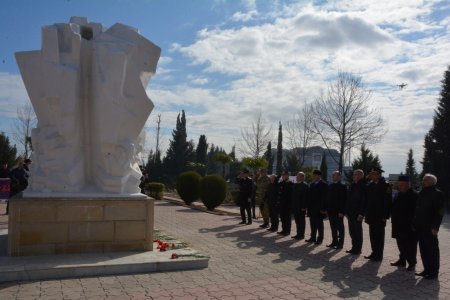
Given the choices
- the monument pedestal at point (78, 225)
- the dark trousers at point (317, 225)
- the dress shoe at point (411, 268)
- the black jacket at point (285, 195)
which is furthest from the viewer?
the black jacket at point (285, 195)

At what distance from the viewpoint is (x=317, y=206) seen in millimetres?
9305

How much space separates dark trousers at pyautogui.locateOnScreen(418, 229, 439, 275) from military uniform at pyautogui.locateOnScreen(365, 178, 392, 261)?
3.26ft

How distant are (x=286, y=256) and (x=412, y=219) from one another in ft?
7.52

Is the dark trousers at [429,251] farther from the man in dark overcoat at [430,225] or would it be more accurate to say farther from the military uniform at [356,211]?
the military uniform at [356,211]

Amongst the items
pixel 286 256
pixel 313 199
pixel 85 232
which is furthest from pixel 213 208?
pixel 85 232

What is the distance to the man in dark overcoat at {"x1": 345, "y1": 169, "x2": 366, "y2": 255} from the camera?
8.09 m

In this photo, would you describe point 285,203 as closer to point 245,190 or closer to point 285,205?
point 285,205

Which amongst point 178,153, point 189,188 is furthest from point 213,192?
point 178,153

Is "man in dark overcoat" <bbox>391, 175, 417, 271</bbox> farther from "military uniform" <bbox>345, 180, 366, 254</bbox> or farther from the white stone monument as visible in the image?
the white stone monument

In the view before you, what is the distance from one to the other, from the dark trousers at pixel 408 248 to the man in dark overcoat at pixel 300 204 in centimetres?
272

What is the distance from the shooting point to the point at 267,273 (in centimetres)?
623

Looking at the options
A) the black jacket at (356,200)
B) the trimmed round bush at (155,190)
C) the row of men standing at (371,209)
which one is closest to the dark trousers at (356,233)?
the row of men standing at (371,209)

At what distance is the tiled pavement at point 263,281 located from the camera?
504 cm

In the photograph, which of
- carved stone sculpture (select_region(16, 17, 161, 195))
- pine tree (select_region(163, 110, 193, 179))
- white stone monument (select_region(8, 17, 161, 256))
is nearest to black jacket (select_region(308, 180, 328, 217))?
white stone monument (select_region(8, 17, 161, 256))
